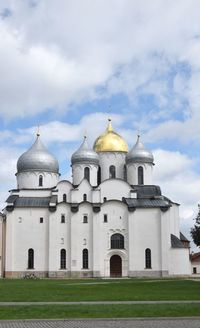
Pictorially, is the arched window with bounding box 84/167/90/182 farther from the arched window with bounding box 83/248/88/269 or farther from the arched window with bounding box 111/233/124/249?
the arched window with bounding box 83/248/88/269

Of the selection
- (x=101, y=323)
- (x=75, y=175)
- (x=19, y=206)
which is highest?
(x=75, y=175)

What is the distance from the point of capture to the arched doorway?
217 feet

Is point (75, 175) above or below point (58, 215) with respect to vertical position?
above

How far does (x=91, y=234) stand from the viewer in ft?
216

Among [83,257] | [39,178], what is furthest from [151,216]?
[39,178]

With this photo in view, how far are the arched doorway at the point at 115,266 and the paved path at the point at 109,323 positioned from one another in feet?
166

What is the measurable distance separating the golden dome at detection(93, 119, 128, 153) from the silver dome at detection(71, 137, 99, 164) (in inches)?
98.8

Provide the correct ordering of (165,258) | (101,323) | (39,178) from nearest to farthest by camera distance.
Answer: (101,323) < (165,258) < (39,178)

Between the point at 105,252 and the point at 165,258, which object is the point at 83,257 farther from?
the point at 165,258

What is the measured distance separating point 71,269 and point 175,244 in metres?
13.3

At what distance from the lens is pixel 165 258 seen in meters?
65.0

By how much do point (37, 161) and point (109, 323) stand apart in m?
56.3

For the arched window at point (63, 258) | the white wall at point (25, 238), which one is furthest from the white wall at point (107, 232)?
the white wall at point (25, 238)

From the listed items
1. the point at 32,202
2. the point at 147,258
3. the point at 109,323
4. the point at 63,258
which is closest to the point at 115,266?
the point at 147,258
